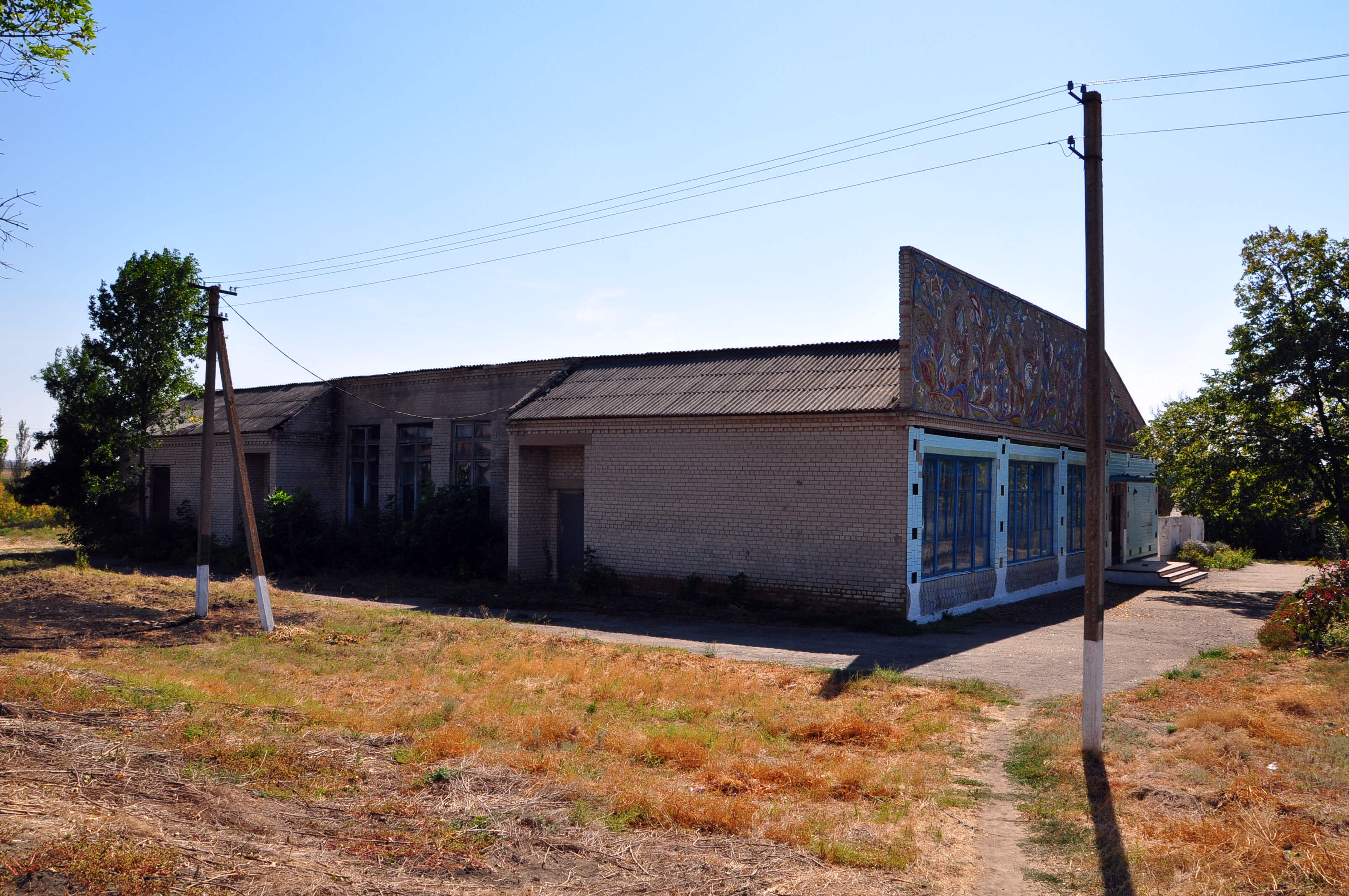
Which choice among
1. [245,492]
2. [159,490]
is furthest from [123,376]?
[245,492]

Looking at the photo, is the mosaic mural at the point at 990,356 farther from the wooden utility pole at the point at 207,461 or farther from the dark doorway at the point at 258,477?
the dark doorway at the point at 258,477

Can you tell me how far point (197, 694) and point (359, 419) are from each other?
61.6ft

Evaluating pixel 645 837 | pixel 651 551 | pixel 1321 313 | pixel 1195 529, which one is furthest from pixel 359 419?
pixel 1195 529

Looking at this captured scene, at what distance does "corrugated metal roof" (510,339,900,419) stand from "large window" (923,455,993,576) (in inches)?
83.8

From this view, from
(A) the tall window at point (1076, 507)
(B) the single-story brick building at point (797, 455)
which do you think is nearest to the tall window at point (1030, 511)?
(B) the single-story brick building at point (797, 455)

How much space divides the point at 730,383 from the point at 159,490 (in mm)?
21794

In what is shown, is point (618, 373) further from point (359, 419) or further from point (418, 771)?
point (418, 771)

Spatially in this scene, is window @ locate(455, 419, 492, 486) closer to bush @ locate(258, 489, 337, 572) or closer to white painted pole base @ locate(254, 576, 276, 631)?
bush @ locate(258, 489, 337, 572)

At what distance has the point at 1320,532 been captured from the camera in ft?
121

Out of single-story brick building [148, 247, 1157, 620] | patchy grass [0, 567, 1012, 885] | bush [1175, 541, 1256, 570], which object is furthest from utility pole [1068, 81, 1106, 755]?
bush [1175, 541, 1256, 570]

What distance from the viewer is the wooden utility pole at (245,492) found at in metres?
14.8

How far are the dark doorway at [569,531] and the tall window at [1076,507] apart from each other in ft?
41.5

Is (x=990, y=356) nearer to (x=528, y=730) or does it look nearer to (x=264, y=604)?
(x=528, y=730)

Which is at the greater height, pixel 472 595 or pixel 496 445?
pixel 496 445
